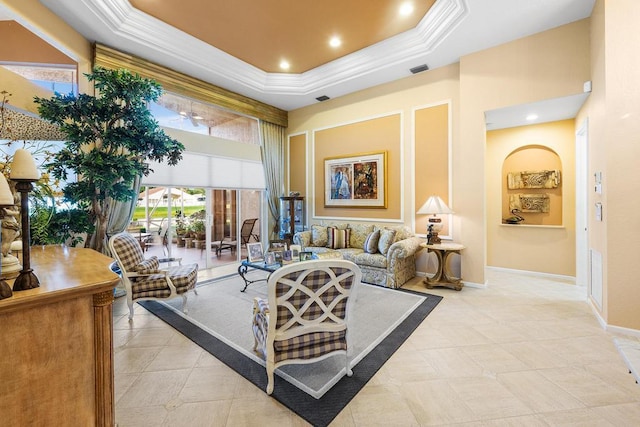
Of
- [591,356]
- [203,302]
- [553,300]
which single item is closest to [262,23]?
[203,302]

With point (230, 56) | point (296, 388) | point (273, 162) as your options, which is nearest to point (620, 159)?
point (296, 388)

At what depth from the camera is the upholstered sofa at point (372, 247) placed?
4.28 m

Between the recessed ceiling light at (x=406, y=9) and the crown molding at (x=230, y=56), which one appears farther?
the recessed ceiling light at (x=406, y=9)

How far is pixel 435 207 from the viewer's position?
14.4ft

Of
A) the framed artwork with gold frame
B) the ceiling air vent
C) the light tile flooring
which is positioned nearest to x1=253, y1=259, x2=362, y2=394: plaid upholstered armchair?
the light tile flooring

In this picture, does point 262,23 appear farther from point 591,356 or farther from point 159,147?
point 591,356

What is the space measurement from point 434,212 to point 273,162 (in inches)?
154

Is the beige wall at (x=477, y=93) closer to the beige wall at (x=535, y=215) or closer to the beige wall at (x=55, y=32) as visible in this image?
the beige wall at (x=535, y=215)

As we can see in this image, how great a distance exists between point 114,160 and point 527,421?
177 inches

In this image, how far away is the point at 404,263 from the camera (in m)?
4.57

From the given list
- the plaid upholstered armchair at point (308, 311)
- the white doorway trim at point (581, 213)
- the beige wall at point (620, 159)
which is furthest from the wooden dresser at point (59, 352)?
the white doorway trim at point (581, 213)

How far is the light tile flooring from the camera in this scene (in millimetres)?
1738

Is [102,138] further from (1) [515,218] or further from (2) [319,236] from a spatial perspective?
(1) [515,218]

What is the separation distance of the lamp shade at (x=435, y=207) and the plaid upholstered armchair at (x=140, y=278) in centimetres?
369
